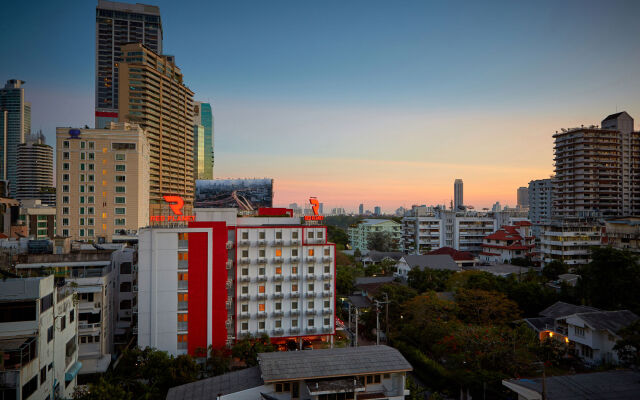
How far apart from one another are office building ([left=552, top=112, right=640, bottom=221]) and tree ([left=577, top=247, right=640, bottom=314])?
2425 inches

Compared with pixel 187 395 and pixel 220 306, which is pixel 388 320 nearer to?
pixel 220 306

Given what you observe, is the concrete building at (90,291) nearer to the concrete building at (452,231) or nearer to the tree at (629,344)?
the tree at (629,344)

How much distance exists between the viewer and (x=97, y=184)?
68.0 meters

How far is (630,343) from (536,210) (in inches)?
5212

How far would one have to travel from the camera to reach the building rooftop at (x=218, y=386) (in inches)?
979

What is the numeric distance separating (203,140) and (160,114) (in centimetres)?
5772

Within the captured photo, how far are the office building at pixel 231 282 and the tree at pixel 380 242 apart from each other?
225ft

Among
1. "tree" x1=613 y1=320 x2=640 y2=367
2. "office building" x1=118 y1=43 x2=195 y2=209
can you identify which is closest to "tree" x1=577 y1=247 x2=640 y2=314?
"tree" x1=613 y1=320 x2=640 y2=367

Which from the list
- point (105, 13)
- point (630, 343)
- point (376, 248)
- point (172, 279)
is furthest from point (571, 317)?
point (105, 13)

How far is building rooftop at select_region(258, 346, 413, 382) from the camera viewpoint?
81.9 ft

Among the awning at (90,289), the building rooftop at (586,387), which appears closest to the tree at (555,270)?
the building rooftop at (586,387)

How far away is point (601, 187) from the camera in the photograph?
10294 cm

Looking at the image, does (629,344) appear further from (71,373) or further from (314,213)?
(71,373)

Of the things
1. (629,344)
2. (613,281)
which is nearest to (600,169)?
(613,281)
